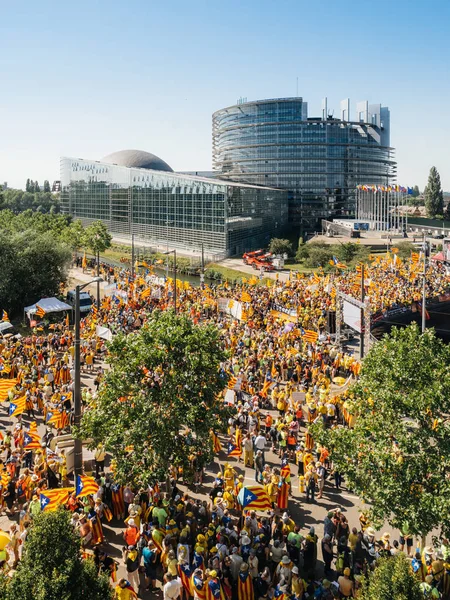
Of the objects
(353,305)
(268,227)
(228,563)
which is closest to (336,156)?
(268,227)

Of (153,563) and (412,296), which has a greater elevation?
(412,296)

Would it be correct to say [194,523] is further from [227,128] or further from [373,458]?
[227,128]

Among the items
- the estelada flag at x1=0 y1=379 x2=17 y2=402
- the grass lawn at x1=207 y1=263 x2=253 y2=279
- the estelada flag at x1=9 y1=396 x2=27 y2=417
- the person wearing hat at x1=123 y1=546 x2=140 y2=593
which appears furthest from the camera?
the grass lawn at x1=207 y1=263 x2=253 y2=279

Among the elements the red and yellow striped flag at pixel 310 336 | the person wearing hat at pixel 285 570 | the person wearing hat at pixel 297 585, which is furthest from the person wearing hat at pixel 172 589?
the red and yellow striped flag at pixel 310 336

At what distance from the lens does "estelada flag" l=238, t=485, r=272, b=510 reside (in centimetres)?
1247

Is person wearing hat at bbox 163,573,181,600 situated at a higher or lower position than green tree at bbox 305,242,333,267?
lower

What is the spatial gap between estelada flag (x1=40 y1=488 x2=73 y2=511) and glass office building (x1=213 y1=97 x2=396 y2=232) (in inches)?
4281

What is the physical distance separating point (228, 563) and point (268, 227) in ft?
290

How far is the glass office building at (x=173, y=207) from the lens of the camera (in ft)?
241

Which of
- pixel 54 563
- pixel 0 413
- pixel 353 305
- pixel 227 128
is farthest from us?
pixel 227 128

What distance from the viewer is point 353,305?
2700cm

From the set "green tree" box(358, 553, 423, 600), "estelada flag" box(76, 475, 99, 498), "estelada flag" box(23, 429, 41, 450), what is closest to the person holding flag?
"green tree" box(358, 553, 423, 600)

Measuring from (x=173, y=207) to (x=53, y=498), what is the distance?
70.3 m

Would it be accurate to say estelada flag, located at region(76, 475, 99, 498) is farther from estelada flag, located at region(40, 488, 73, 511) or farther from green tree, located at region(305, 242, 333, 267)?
green tree, located at region(305, 242, 333, 267)
